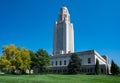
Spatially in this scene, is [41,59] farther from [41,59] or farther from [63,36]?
[63,36]

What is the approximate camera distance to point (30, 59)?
226ft

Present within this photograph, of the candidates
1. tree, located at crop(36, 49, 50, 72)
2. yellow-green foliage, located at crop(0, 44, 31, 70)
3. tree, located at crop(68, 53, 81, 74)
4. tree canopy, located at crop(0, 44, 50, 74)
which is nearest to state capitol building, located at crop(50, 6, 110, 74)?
tree, located at crop(68, 53, 81, 74)

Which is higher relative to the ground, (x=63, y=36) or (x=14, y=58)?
(x=63, y=36)

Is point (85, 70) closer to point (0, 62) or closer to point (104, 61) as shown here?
point (104, 61)

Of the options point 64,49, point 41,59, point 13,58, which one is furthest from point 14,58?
point 64,49

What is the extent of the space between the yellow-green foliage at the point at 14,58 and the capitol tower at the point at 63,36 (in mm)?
47434

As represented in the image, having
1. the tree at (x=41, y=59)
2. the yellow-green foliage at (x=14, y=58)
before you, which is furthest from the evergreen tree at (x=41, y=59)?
the yellow-green foliage at (x=14, y=58)

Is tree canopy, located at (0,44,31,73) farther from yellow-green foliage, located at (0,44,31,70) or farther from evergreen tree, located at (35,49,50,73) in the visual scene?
evergreen tree, located at (35,49,50,73)

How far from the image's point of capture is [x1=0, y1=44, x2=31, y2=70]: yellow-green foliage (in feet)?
200

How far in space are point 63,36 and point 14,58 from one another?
5590 centimetres

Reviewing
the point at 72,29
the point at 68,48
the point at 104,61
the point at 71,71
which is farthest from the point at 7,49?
the point at 72,29

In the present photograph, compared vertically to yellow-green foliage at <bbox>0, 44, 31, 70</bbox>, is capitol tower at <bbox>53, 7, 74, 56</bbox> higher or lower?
higher

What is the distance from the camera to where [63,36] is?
11506 cm

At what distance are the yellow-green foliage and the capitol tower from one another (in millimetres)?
47434
